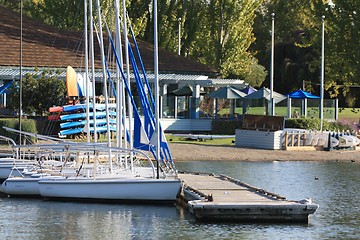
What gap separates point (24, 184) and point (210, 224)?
8.36m

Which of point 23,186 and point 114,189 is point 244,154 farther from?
point 114,189

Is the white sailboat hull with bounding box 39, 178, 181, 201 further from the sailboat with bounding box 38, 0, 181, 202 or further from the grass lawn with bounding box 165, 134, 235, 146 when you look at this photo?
the grass lawn with bounding box 165, 134, 235, 146

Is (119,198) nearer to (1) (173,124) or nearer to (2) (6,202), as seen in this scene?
(2) (6,202)

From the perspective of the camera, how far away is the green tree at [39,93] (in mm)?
57312

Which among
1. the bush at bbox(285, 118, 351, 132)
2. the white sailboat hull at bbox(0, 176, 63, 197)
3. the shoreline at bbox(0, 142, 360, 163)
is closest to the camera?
the white sailboat hull at bbox(0, 176, 63, 197)

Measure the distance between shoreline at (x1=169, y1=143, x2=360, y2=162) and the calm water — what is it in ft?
37.5

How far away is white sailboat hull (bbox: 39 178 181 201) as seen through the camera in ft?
109

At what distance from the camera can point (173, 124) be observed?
66.1 metres

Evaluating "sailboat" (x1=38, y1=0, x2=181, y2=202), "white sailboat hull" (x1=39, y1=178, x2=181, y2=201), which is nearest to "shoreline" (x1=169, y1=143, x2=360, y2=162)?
"sailboat" (x1=38, y1=0, x2=181, y2=202)

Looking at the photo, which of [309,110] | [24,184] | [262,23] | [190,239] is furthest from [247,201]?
[262,23]

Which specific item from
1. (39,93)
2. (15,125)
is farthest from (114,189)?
(39,93)

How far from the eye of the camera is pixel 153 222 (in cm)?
3102

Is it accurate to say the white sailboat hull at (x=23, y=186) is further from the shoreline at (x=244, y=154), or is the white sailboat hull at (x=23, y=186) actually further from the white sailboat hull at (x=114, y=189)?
the shoreline at (x=244, y=154)

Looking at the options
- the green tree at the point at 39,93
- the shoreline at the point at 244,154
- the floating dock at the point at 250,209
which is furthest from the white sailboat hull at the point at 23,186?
the green tree at the point at 39,93
